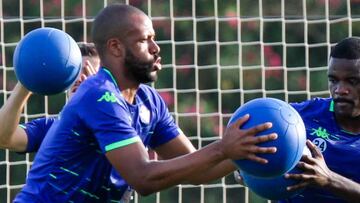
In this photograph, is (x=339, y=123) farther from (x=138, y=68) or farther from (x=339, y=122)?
(x=138, y=68)

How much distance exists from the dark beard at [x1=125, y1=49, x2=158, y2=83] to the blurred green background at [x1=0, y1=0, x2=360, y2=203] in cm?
349

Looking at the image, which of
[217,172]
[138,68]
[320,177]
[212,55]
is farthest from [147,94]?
[212,55]

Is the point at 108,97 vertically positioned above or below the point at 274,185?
above

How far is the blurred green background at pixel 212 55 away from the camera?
10.7 metres

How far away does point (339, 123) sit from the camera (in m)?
7.73

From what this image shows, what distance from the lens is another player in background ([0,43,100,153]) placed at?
7910 millimetres

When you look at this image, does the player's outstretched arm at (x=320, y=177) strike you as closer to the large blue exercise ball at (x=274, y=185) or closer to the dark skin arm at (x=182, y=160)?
the large blue exercise ball at (x=274, y=185)

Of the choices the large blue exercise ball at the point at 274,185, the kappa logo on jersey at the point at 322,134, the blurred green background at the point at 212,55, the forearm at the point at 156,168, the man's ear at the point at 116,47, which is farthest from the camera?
the blurred green background at the point at 212,55

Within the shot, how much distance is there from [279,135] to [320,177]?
1.98 feet

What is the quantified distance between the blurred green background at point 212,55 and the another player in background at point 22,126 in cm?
231

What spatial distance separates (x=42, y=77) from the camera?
743 centimetres

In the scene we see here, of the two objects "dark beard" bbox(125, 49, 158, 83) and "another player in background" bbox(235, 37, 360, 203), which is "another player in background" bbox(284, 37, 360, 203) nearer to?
"another player in background" bbox(235, 37, 360, 203)

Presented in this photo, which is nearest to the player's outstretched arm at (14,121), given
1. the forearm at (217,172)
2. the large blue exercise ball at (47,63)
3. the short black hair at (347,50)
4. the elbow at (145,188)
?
the large blue exercise ball at (47,63)

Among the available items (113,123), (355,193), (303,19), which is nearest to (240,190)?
(303,19)
